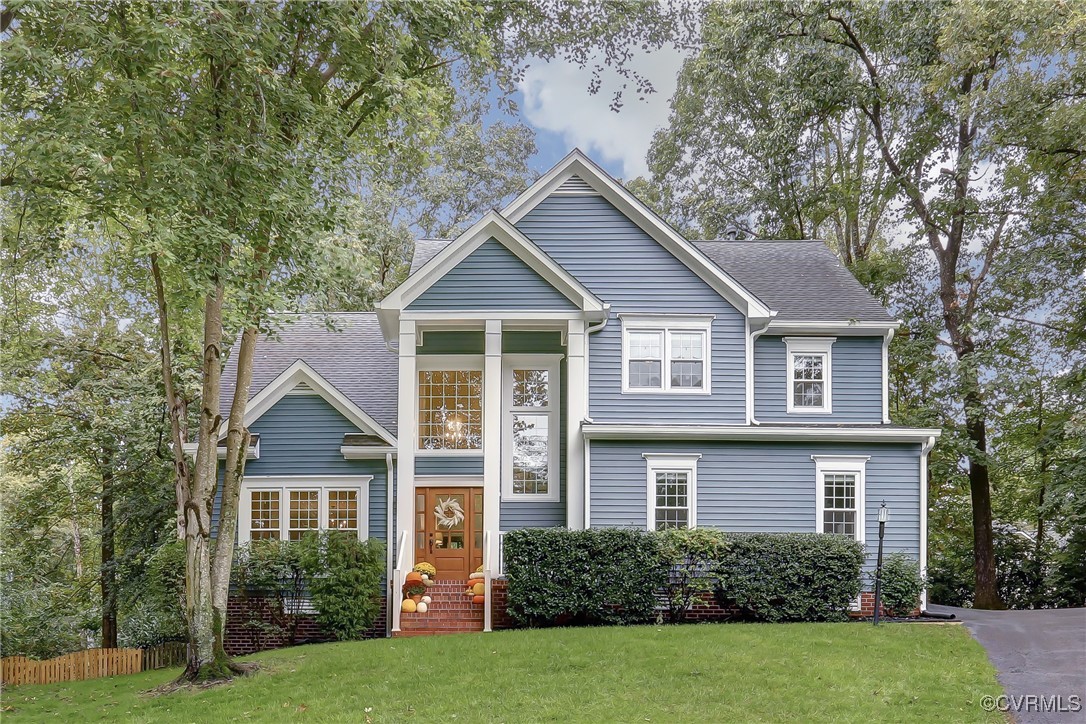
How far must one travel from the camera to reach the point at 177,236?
9.73m

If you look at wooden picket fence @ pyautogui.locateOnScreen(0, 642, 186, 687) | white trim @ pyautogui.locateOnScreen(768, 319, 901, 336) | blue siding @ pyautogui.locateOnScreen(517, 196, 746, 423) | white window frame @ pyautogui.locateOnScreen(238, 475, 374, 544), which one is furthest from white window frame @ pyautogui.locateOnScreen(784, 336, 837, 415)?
wooden picket fence @ pyautogui.locateOnScreen(0, 642, 186, 687)

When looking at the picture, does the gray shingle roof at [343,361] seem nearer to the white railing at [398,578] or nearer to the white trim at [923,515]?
the white railing at [398,578]

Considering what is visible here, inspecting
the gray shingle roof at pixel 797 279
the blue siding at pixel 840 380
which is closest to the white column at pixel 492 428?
the gray shingle roof at pixel 797 279

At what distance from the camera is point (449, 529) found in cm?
1614

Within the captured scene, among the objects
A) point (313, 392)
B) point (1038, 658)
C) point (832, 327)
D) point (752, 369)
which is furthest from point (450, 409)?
point (1038, 658)

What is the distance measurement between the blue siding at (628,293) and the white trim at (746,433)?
58 cm

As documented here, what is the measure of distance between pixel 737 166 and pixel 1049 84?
11.6 meters

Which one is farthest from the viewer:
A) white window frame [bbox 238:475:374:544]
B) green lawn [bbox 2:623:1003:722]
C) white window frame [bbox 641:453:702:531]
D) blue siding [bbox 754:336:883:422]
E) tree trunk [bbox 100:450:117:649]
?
tree trunk [bbox 100:450:117:649]

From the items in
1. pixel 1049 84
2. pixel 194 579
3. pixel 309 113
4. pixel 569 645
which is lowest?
pixel 569 645

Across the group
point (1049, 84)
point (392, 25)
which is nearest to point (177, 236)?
point (392, 25)

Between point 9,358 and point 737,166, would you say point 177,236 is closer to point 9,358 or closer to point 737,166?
point 9,358

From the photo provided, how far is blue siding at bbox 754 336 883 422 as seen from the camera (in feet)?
53.4

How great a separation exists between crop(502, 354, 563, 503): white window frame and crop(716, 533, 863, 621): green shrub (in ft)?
13.6

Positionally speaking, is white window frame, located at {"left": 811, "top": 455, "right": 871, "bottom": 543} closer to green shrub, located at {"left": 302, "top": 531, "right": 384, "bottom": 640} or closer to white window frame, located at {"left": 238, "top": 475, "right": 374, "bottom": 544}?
green shrub, located at {"left": 302, "top": 531, "right": 384, "bottom": 640}
